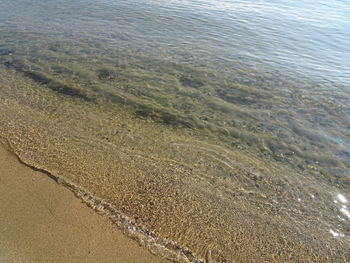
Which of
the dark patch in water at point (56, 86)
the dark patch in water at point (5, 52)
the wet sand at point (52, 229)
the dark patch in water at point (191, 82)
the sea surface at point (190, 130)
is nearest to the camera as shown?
the wet sand at point (52, 229)

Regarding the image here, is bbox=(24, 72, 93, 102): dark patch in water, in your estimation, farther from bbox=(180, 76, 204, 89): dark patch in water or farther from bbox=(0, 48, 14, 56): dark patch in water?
bbox=(180, 76, 204, 89): dark patch in water

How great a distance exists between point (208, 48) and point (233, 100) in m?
4.64

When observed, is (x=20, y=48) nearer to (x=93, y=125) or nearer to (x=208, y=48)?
(x=93, y=125)

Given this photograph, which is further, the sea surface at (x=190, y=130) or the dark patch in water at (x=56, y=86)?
the dark patch in water at (x=56, y=86)

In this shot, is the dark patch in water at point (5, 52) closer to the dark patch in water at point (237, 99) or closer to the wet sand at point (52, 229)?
the wet sand at point (52, 229)

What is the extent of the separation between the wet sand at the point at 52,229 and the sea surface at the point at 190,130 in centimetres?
23

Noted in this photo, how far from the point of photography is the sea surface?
4672 mm

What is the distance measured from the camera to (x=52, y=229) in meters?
4.19

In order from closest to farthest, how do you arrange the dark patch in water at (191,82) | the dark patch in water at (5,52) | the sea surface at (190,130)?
the sea surface at (190,130)
the dark patch in water at (191,82)
the dark patch in water at (5,52)

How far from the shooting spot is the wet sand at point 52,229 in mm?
3875

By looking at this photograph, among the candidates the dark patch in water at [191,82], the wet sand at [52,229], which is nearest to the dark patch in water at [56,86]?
the dark patch in water at [191,82]

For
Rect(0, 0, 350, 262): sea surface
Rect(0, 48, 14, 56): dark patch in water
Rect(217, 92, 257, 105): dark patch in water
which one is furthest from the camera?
Rect(0, 48, 14, 56): dark patch in water

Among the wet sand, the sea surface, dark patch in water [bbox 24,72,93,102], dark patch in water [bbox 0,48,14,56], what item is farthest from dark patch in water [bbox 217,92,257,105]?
dark patch in water [bbox 0,48,14,56]

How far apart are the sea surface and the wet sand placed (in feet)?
0.74
